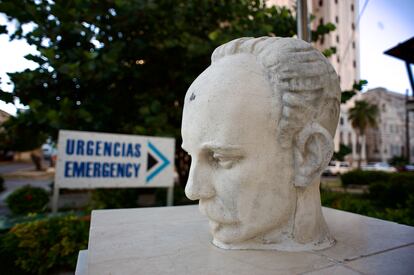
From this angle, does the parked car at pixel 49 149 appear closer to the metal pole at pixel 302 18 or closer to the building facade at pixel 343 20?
the metal pole at pixel 302 18

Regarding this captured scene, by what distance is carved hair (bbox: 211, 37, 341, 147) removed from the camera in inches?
82.7

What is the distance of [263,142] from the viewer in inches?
81.7

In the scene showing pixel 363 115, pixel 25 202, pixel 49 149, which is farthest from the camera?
pixel 363 115

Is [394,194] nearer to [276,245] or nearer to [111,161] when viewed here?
[276,245]

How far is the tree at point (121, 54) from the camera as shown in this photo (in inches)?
199

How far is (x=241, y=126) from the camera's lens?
78.9 inches

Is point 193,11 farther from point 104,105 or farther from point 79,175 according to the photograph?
point 79,175

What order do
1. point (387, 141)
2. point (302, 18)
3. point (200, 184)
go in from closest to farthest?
point (200, 184) → point (302, 18) → point (387, 141)

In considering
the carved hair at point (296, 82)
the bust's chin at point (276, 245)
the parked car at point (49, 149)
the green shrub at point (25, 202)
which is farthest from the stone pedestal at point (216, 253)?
the parked car at point (49, 149)

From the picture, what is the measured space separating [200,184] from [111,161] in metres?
4.00

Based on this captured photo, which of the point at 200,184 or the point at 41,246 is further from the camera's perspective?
the point at 41,246

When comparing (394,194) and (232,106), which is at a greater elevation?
(232,106)

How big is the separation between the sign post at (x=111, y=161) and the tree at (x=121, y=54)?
332mm

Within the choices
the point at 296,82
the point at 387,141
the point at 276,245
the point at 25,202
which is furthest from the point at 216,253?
the point at 387,141
